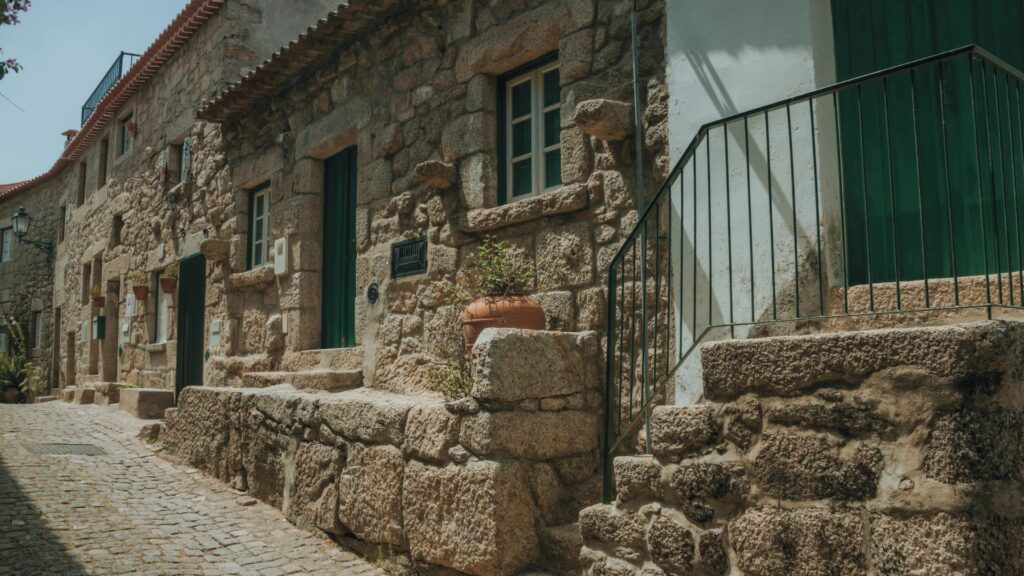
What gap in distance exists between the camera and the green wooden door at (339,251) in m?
7.03

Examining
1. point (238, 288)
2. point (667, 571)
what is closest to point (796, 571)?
point (667, 571)

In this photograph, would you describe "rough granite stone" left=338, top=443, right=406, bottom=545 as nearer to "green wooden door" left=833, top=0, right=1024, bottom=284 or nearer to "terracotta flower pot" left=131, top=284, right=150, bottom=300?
"green wooden door" left=833, top=0, right=1024, bottom=284

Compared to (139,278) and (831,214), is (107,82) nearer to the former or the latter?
(139,278)

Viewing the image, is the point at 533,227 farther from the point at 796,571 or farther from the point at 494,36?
the point at 796,571

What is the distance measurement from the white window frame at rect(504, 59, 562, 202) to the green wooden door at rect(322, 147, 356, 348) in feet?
7.03

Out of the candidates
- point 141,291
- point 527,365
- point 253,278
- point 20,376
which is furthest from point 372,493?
point 20,376

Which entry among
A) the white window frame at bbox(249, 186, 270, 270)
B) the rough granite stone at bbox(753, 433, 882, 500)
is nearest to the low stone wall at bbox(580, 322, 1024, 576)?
the rough granite stone at bbox(753, 433, 882, 500)

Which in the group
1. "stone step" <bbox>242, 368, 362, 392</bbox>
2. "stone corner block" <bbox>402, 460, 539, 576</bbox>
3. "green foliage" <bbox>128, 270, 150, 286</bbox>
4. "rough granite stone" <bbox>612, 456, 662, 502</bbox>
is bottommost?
"stone corner block" <bbox>402, 460, 539, 576</bbox>

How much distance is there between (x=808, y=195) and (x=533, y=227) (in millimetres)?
1779

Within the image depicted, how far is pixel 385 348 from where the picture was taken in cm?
611

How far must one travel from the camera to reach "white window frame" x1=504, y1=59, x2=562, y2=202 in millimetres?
5070

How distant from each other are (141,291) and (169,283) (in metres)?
1.45

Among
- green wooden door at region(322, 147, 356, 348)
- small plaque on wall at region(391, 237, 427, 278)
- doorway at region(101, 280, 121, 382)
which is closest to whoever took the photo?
small plaque on wall at region(391, 237, 427, 278)

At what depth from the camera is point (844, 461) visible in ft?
8.33
